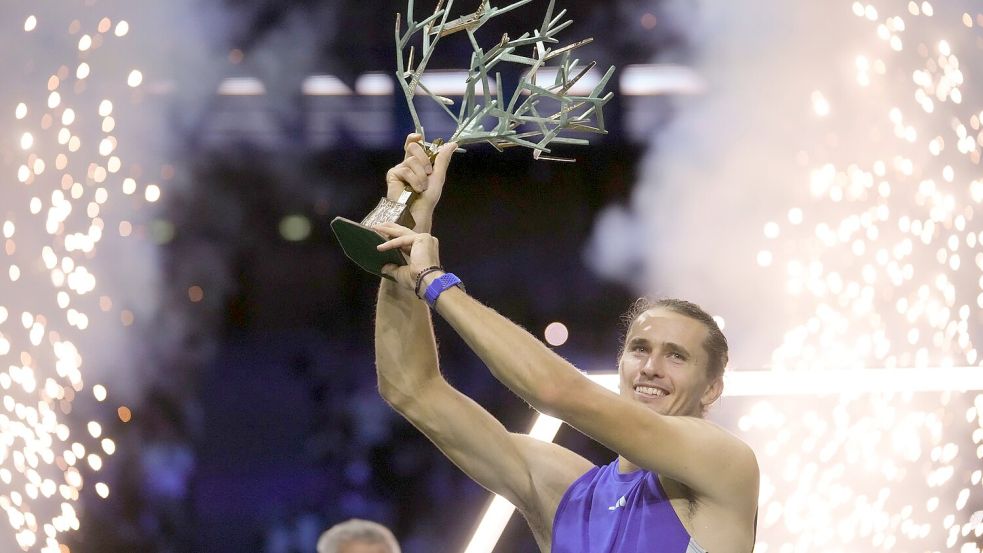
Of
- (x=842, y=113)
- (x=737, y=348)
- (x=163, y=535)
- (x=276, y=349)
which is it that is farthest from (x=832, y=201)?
(x=163, y=535)

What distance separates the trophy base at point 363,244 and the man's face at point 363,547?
3.50 feet

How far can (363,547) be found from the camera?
8.25 ft

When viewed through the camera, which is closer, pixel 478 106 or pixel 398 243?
pixel 398 243

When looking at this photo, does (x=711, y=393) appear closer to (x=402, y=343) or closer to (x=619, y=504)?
(x=619, y=504)

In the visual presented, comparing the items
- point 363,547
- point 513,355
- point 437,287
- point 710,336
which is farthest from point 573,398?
point 363,547

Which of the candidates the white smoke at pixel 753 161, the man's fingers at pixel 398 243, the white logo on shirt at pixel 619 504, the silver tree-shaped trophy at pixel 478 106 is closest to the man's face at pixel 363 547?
the white logo on shirt at pixel 619 504

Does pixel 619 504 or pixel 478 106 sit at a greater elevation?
pixel 478 106

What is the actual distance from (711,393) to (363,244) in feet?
2.22

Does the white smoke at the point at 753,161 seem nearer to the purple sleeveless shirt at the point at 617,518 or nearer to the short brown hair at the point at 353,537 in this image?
the short brown hair at the point at 353,537

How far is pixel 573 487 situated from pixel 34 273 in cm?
264

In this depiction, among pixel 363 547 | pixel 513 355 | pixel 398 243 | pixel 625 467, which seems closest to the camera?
pixel 513 355

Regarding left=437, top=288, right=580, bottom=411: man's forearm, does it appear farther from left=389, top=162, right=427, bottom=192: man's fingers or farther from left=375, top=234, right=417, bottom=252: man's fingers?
left=389, top=162, right=427, bottom=192: man's fingers

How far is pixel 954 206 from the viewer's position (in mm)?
4039

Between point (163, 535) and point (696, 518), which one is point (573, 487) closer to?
point (696, 518)
